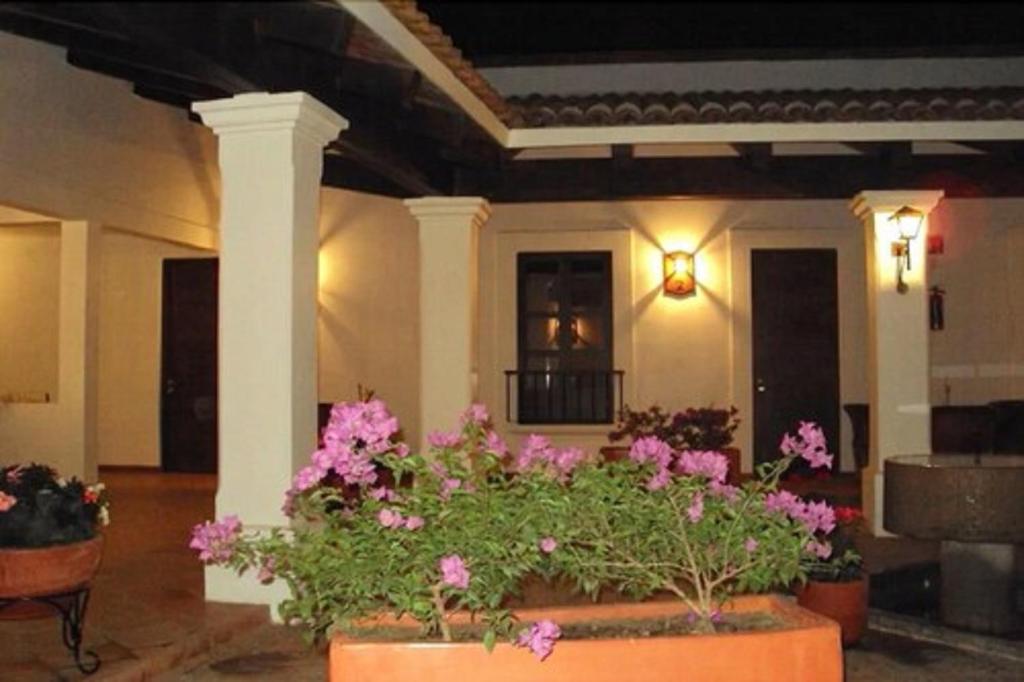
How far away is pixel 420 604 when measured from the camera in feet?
9.82

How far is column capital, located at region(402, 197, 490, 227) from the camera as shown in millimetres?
8078

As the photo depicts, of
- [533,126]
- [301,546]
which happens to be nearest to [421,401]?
[533,126]

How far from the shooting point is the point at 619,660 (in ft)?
9.98

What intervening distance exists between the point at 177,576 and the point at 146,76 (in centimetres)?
353

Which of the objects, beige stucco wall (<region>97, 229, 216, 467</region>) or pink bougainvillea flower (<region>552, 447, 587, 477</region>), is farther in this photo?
beige stucco wall (<region>97, 229, 216, 467</region>)

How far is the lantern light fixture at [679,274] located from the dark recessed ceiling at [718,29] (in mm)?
2026

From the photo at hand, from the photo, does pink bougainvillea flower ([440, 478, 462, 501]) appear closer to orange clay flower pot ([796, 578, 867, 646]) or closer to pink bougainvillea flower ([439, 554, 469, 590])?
pink bougainvillea flower ([439, 554, 469, 590])

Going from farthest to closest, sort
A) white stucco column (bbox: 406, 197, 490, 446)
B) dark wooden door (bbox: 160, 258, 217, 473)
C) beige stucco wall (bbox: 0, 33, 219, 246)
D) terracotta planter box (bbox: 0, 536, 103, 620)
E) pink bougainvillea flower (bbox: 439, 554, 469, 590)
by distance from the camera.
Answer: dark wooden door (bbox: 160, 258, 217, 473) < white stucco column (bbox: 406, 197, 490, 446) < beige stucco wall (bbox: 0, 33, 219, 246) < terracotta planter box (bbox: 0, 536, 103, 620) < pink bougainvillea flower (bbox: 439, 554, 469, 590)

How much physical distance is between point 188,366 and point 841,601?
8.52 metres

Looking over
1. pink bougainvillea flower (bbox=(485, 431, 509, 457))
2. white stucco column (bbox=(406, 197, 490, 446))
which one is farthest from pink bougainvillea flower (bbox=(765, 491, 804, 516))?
white stucco column (bbox=(406, 197, 490, 446))

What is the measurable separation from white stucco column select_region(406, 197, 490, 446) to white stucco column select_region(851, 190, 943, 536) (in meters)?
2.87

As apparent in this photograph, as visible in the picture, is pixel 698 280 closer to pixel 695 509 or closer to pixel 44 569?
pixel 44 569

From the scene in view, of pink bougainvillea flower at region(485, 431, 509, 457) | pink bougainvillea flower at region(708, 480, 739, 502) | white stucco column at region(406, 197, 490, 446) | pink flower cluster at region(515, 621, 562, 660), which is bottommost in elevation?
pink flower cluster at region(515, 621, 562, 660)

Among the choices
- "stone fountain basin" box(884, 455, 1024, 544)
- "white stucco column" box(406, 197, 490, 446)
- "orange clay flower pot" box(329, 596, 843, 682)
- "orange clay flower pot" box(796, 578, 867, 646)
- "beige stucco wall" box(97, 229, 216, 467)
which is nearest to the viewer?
"orange clay flower pot" box(329, 596, 843, 682)
